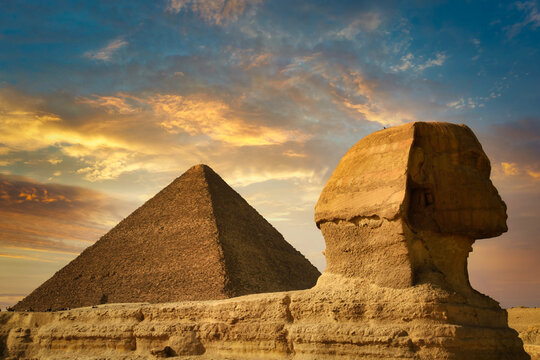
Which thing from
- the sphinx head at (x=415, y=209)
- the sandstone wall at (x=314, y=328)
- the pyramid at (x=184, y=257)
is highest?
the pyramid at (x=184, y=257)

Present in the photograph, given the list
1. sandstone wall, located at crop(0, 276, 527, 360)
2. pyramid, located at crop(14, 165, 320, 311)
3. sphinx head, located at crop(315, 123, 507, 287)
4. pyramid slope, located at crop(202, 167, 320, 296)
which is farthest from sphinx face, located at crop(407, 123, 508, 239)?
pyramid slope, located at crop(202, 167, 320, 296)

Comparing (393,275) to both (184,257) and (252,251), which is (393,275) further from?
(252,251)

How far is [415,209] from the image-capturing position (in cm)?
423

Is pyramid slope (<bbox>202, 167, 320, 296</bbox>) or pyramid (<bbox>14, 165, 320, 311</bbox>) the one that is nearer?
pyramid (<bbox>14, 165, 320, 311</bbox>)

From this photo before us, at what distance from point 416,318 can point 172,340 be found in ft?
7.68

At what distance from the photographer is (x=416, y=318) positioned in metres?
3.77

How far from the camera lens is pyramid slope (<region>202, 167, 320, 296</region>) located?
2149 inches

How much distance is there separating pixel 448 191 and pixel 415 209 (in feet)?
0.96

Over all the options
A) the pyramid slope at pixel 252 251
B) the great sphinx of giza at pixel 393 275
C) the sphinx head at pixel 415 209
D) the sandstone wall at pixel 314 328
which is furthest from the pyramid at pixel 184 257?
the sphinx head at pixel 415 209

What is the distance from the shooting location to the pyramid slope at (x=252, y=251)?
179 ft

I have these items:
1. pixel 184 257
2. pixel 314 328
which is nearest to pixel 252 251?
pixel 184 257

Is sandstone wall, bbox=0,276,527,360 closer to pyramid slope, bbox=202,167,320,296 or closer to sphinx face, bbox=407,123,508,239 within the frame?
sphinx face, bbox=407,123,508,239

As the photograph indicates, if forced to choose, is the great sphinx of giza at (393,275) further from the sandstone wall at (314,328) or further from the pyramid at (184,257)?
the pyramid at (184,257)

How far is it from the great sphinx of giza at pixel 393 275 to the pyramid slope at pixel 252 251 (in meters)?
46.8
